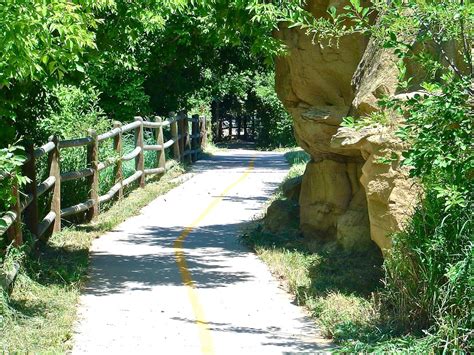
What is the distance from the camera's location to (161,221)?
18016 mm

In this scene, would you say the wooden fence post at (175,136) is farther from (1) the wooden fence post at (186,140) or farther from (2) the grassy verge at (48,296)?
(2) the grassy verge at (48,296)

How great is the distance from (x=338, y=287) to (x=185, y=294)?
1.77m

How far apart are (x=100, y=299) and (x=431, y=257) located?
4.14 m

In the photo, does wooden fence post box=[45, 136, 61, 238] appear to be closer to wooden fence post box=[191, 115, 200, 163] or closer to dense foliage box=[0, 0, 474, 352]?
dense foliage box=[0, 0, 474, 352]

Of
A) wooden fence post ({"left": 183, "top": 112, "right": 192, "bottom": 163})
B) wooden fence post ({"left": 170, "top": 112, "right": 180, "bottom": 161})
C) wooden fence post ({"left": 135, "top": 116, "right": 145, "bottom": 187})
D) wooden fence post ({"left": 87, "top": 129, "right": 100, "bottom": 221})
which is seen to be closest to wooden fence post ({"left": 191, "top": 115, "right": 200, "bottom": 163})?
wooden fence post ({"left": 183, "top": 112, "right": 192, "bottom": 163})

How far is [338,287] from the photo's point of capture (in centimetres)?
1099

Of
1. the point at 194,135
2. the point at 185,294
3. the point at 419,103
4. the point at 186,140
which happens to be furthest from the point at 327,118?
the point at 194,135

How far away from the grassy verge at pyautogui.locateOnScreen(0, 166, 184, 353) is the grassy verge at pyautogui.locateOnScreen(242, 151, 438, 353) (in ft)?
8.07

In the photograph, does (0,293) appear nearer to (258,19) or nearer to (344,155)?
(258,19)

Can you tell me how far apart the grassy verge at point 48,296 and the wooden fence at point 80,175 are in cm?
34

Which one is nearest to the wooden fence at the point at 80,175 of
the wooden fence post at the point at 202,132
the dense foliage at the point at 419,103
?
the dense foliage at the point at 419,103

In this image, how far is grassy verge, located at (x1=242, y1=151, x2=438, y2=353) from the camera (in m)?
8.67

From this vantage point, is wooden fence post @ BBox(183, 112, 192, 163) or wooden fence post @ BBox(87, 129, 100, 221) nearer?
wooden fence post @ BBox(87, 129, 100, 221)

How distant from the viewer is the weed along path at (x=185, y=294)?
9.13m
